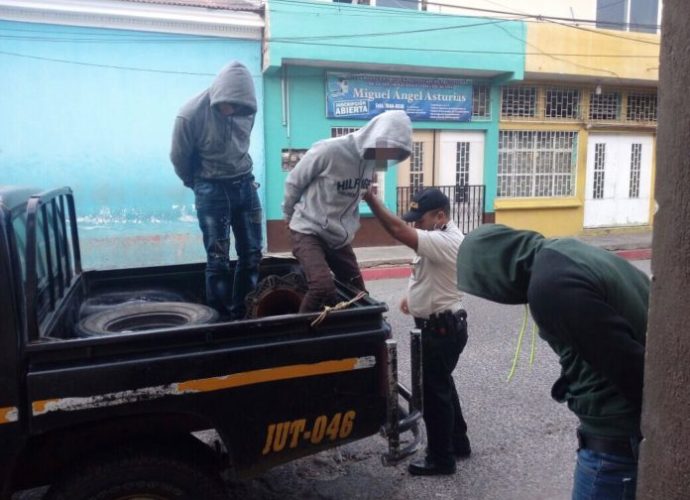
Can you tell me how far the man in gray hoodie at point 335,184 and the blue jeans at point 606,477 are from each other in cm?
183

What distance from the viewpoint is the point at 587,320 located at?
1764mm

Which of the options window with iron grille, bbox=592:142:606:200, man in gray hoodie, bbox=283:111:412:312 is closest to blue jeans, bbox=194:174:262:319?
man in gray hoodie, bbox=283:111:412:312

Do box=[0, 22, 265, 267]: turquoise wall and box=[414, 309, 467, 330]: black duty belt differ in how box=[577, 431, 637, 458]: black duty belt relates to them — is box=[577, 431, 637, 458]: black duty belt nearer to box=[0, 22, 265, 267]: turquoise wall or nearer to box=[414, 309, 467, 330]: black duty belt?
box=[414, 309, 467, 330]: black duty belt

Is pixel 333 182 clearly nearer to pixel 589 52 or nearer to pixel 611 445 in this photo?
pixel 611 445

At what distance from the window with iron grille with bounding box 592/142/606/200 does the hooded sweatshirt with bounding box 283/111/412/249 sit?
12664 mm

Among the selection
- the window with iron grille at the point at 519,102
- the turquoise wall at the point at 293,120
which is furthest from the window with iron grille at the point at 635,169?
the turquoise wall at the point at 293,120

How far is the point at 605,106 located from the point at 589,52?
5.95 ft

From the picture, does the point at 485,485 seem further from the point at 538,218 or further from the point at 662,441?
the point at 538,218

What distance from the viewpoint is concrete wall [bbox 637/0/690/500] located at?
4.21 ft

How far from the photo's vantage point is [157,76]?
444 inches

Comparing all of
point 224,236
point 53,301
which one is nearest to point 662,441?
point 53,301

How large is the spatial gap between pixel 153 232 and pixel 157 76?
287cm

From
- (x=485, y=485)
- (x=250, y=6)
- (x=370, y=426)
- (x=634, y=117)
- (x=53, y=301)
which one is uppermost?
(x=250, y=6)

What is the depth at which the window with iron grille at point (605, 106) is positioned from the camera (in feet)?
48.0
